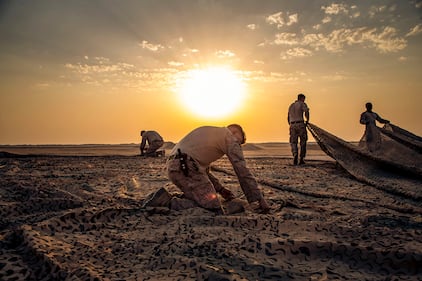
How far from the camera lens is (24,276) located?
7.27 feet

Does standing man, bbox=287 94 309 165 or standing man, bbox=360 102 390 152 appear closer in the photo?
standing man, bbox=360 102 390 152

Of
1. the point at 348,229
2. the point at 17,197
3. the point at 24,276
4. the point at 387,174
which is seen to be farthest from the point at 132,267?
the point at 387,174

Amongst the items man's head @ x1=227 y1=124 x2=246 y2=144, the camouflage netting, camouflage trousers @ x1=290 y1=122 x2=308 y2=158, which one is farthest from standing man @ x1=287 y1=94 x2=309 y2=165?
man's head @ x1=227 y1=124 x2=246 y2=144

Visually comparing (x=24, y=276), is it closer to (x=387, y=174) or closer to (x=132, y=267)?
(x=132, y=267)

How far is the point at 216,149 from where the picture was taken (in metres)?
4.58

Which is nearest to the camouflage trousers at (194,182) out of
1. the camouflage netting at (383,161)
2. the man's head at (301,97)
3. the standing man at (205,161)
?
the standing man at (205,161)

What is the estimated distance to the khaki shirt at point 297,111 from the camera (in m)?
11.9

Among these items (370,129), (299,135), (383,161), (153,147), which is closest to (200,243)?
(383,161)

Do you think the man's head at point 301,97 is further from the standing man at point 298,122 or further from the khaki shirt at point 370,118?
the khaki shirt at point 370,118

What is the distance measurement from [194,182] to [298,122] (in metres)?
8.49

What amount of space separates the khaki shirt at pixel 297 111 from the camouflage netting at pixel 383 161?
3.27 feet

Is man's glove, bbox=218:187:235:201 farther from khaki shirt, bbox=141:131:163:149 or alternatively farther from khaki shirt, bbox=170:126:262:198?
khaki shirt, bbox=141:131:163:149

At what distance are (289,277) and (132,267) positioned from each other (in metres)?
1.15

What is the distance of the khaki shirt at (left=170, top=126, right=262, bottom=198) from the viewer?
435 cm
